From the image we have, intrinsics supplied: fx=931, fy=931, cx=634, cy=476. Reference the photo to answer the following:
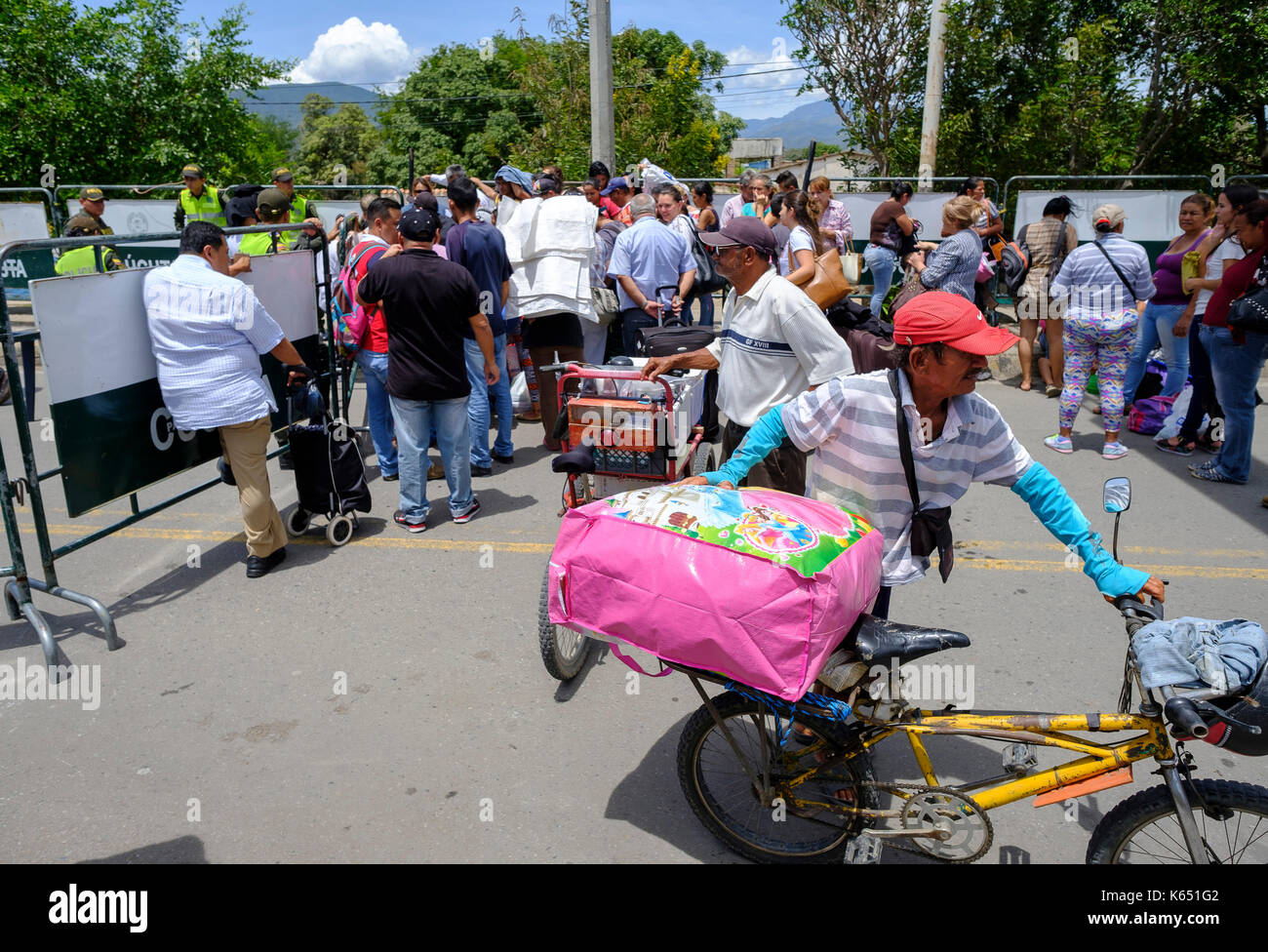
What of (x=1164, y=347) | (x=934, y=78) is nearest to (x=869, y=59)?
(x=934, y=78)

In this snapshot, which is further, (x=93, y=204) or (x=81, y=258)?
(x=93, y=204)

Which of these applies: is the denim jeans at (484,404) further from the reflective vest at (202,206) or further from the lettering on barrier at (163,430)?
the reflective vest at (202,206)

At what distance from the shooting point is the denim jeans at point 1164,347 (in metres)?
7.98

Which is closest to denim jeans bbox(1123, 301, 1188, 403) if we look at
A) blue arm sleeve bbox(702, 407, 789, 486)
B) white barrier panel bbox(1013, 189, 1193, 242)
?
white barrier panel bbox(1013, 189, 1193, 242)

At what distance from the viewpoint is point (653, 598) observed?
2.61m

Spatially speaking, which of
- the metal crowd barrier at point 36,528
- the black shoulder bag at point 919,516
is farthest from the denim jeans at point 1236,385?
the metal crowd barrier at point 36,528

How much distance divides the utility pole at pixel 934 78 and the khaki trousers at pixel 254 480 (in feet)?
40.6

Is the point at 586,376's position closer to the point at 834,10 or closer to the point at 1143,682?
the point at 1143,682

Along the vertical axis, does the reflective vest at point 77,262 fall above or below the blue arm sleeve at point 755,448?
above

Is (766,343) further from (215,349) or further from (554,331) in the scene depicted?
(554,331)

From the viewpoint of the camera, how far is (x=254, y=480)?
5332 millimetres

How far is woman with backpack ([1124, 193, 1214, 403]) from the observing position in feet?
24.8

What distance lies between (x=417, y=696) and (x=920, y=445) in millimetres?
2515

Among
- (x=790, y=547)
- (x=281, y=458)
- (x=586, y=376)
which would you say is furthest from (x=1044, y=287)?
(x=790, y=547)
